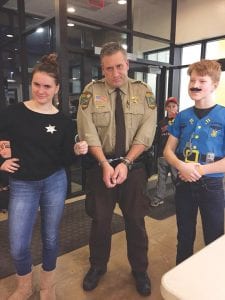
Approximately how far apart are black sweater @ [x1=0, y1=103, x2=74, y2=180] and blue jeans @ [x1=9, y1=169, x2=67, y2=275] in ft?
0.20

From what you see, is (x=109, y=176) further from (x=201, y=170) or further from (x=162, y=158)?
(x=162, y=158)

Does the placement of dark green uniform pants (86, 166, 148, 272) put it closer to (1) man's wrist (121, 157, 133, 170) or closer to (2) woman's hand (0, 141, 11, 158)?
(1) man's wrist (121, 157, 133, 170)

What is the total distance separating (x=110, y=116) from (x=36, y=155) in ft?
1.65

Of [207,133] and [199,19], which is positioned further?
[199,19]

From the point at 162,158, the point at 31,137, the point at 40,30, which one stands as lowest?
the point at 162,158

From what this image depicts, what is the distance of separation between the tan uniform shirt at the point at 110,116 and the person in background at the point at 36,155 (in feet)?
0.46

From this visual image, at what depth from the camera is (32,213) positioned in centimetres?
151

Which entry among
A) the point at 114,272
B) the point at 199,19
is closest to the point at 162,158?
the point at 114,272

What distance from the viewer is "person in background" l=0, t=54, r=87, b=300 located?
4.76ft

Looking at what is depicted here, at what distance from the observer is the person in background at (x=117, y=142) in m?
1.62

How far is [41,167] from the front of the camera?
1485mm

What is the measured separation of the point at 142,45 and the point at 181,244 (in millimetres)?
4063

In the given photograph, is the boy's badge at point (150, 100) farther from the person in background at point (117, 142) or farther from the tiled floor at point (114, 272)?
the tiled floor at point (114, 272)

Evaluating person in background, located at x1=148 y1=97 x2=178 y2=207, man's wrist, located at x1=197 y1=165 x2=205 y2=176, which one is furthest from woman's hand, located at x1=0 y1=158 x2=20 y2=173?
person in background, located at x1=148 y1=97 x2=178 y2=207
